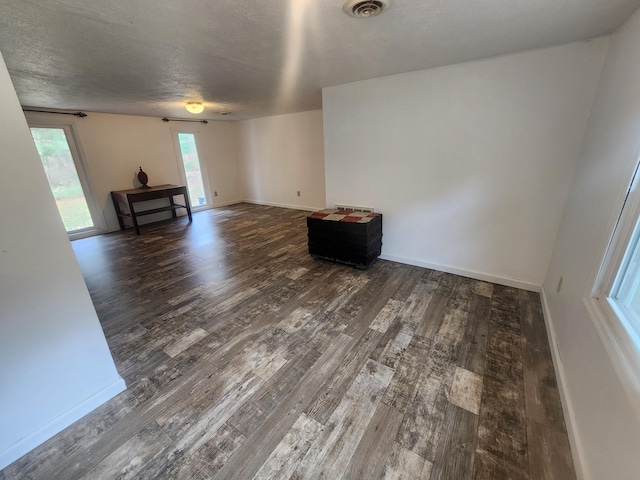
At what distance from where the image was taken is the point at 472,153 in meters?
2.41

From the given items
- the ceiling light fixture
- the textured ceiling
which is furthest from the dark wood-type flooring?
the ceiling light fixture

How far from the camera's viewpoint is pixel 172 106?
3.99m

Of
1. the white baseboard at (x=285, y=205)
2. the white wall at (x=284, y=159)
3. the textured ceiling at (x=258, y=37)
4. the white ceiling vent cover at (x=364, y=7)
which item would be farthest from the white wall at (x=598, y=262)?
the white baseboard at (x=285, y=205)

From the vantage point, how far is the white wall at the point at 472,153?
2.04m

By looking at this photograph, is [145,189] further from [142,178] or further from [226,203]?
[226,203]

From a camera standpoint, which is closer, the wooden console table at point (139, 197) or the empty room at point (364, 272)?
the empty room at point (364, 272)

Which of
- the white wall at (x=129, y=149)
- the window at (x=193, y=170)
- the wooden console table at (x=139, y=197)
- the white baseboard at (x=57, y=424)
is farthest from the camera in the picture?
the window at (x=193, y=170)

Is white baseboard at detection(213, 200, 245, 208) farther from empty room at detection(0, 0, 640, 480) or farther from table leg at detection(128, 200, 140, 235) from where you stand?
empty room at detection(0, 0, 640, 480)

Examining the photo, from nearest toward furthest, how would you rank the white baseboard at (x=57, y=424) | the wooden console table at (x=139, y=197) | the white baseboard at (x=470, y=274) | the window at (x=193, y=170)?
1. the white baseboard at (x=57, y=424)
2. the white baseboard at (x=470, y=274)
3. the wooden console table at (x=139, y=197)
4. the window at (x=193, y=170)

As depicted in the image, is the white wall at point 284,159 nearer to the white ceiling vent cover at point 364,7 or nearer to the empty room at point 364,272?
the empty room at point 364,272

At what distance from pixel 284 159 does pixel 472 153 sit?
4116 mm

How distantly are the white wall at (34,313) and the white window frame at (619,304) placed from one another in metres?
2.33

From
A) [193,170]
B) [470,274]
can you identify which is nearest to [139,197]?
[193,170]

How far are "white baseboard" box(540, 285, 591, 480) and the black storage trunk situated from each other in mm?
1613
